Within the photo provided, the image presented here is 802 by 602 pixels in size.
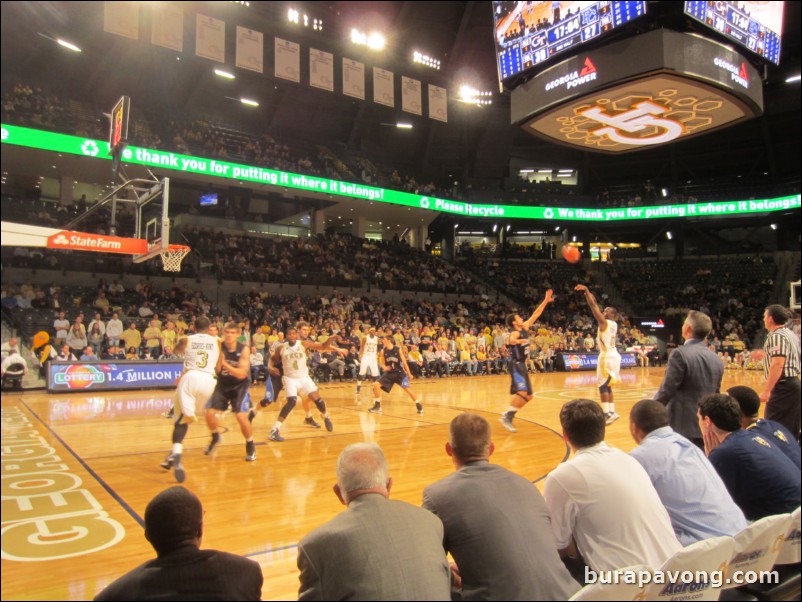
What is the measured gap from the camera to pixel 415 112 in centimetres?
2380

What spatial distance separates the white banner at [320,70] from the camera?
21.8m

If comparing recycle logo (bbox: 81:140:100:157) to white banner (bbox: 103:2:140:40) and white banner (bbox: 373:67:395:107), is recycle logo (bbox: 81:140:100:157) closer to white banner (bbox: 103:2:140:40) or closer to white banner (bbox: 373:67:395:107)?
white banner (bbox: 103:2:140:40)

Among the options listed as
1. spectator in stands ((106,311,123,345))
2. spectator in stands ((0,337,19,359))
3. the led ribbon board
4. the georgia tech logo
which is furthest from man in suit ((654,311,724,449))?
the led ribbon board

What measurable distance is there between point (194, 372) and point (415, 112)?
19.8 metres

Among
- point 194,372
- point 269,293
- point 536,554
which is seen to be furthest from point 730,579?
point 269,293

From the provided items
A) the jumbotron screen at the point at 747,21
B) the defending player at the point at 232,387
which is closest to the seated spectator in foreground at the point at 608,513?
the defending player at the point at 232,387

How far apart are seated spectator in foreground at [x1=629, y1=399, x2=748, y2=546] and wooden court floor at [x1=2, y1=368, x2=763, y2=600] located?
6.95 ft

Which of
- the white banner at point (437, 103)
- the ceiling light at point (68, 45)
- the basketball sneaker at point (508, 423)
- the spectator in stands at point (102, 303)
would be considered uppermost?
the ceiling light at point (68, 45)

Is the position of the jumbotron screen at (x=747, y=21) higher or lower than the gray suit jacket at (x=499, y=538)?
higher

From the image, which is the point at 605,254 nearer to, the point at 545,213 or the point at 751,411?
the point at 545,213

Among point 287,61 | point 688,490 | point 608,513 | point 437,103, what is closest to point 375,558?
point 608,513

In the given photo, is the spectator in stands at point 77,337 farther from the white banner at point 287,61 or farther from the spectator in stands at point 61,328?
the white banner at point 287,61

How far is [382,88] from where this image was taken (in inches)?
912

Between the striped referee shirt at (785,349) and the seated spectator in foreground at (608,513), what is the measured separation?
11.3 feet
